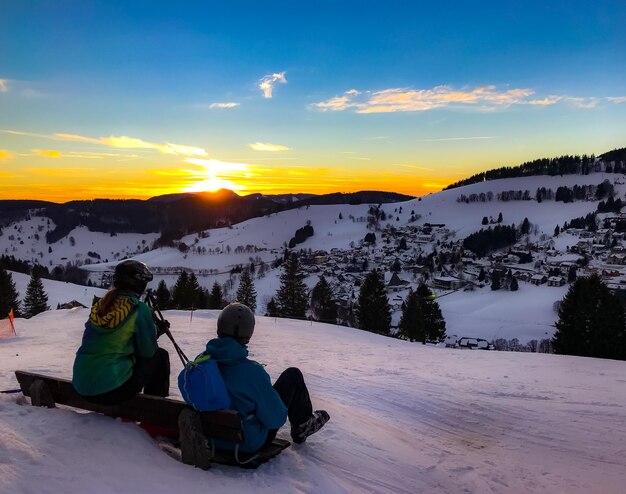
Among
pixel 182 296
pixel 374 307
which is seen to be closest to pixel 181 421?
pixel 374 307

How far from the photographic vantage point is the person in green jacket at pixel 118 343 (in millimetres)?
3924

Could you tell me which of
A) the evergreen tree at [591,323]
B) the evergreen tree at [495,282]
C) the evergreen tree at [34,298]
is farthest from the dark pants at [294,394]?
the evergreen tree at [495,282]

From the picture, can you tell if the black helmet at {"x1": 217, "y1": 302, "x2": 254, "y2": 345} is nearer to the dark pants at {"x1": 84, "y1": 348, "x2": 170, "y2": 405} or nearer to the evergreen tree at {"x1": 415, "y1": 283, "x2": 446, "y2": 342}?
the dark pants at {"x1": 84, "y1": 348, "x2": 170, "y2": 405}

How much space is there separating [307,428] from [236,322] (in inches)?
71.7

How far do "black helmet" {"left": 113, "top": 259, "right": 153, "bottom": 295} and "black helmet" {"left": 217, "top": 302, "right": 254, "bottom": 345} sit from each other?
0.78 metres

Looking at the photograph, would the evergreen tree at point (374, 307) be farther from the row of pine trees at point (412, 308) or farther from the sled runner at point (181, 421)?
the sled runner at point (181, 421)

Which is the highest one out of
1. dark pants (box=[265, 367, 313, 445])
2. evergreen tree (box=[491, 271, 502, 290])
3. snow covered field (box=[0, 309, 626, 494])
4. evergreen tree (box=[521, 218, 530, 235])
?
evergreen tree (box=[521, 218, 530, 235])

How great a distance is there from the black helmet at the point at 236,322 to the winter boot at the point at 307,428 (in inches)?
63.3

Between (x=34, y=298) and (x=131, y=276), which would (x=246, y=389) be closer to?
(x=131, y=276)

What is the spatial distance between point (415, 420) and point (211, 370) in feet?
14.5

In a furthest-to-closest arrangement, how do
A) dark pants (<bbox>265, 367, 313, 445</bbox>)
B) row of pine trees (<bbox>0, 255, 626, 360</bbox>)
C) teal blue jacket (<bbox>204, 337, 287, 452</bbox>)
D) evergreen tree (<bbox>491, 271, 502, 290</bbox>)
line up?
evergreen tree (<bbox>491, 271, 502, 290</bbox>) → row of pine trees (<bbox>0, 255, 626, 360</bbox>) → dark pants (<bbox>265, 367, 313, 445</bbox>) → teal blue jacket (<bbox>204, 337, 287, 452</bbox>)

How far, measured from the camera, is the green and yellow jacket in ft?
12.9

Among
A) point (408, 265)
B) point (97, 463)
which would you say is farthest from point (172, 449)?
point (408, 265)

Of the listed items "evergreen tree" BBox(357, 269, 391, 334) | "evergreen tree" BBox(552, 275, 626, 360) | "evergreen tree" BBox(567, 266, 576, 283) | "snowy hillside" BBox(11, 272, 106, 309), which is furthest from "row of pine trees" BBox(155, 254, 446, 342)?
"evergreen tree" BBox(567, 266, 576, 283)
